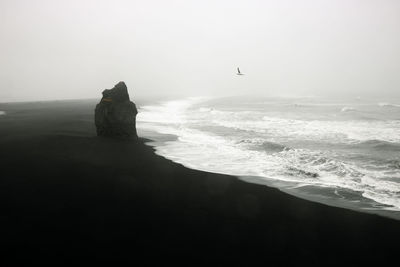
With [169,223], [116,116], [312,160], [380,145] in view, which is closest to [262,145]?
[312,160]

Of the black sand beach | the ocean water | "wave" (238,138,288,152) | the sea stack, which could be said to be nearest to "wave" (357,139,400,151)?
the ocean water

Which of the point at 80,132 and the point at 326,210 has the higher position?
the point at 80,132

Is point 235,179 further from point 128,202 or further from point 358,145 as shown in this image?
point 358,145

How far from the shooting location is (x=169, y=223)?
Answer: 998 centimetres

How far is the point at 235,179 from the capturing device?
15391mm

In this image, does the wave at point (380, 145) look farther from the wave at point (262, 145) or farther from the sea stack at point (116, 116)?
the sea stack at point (116, 116)

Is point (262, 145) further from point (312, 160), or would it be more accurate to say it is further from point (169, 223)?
point (169, 223)

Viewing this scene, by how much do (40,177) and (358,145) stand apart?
22161mm

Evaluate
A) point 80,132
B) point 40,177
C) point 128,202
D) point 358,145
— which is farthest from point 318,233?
point 80,132

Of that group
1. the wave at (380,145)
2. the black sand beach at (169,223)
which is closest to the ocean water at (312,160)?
the wave at (380,145)

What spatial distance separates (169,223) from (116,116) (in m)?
17.4

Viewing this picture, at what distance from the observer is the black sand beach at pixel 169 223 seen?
26.9 ft

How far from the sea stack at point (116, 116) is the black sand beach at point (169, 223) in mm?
10414

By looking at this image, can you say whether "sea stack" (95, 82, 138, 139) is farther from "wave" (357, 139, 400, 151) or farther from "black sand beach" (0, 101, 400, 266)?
"wave" (357, 139, 400, 151)
